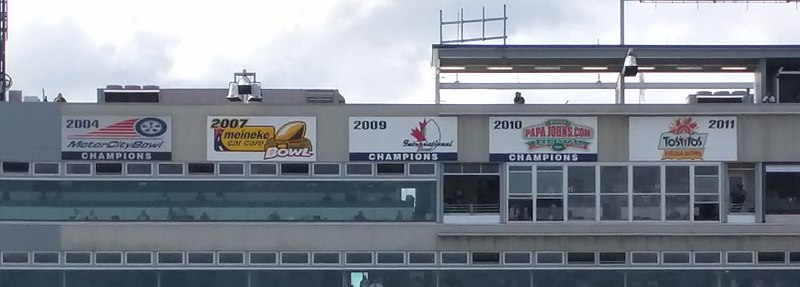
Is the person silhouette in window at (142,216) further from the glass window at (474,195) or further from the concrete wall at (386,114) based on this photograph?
the glass window at (474,195)

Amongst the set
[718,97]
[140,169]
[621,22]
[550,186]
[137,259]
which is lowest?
[137,259]

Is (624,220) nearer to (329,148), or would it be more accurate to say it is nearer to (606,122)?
(606,122)

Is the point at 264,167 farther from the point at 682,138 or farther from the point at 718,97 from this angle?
the point at 718,97

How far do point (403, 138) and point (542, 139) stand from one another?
329 cm

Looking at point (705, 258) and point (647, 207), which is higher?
point (647, 207)

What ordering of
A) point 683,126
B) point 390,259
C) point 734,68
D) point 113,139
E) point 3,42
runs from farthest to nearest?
point 3,42, point 734,68, point 683,126, point 390,259, point 113,139

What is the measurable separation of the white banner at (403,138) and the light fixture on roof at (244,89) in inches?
103

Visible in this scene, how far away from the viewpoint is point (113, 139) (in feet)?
110

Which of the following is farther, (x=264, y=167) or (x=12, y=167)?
(x=264, y=167)

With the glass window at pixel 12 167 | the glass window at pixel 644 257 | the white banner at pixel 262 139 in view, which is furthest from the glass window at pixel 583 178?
the glass window at pixel 12 167

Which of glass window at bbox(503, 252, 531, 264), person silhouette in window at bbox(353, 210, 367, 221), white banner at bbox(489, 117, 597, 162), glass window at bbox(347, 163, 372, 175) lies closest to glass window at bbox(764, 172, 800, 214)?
white banner at bbox(489, 117, 597, 162)

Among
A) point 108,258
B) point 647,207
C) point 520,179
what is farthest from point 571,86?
point 108,258

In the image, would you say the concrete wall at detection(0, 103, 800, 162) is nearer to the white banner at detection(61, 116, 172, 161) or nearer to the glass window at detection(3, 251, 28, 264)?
the white banner at detection(61, 116, 172, 161)

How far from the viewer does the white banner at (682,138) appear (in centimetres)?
3391
